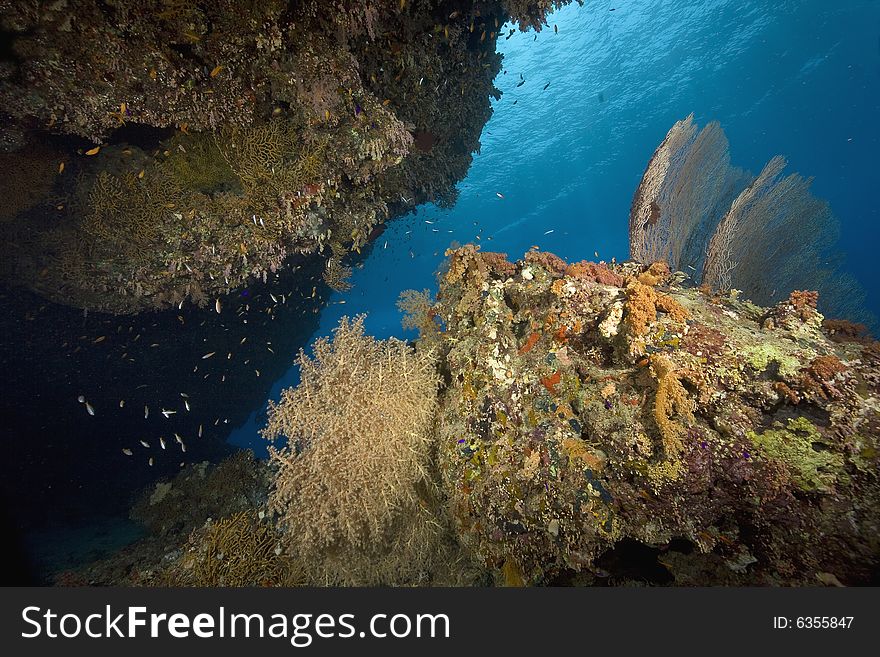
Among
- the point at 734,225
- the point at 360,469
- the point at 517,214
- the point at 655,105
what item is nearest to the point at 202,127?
the point at 360,469

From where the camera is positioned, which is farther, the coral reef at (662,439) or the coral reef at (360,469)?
the coral reef at (360,469)

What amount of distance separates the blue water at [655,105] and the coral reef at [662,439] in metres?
14.9

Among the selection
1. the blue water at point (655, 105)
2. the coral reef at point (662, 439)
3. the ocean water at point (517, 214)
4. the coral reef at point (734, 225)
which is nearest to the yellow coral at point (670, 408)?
the coral reef at point (662, 439)

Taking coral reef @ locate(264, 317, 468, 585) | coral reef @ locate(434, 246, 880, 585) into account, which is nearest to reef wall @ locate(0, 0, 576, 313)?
coral reef @ locate(264, 317, 468, 585)

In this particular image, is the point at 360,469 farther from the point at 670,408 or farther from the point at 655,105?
the point at 655,105

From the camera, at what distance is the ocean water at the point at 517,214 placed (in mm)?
9445

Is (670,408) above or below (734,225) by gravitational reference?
below

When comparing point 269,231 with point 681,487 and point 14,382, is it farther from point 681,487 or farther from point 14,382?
point 14,382

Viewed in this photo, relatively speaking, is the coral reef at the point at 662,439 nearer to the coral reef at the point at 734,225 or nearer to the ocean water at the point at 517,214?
the coral reef at the point at 734,225

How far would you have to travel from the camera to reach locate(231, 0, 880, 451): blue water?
84.7 feet

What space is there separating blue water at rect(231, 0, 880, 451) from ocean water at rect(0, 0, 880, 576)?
18 cm

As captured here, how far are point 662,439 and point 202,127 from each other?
657 centimetres

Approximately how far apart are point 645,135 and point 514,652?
52.2m

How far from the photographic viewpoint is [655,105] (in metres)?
35.9
